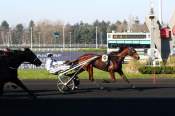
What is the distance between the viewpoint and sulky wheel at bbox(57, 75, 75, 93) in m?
23.9

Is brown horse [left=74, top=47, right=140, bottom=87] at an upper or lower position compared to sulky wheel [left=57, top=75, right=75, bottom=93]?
upper

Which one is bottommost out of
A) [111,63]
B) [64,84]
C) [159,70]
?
[159,70]

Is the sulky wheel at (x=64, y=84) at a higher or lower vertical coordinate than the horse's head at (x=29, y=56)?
lower

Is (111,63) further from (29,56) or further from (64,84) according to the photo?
(29,56)

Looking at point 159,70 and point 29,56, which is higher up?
point 29,56

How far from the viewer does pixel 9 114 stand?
14797 mm

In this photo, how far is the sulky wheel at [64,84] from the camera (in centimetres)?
2392

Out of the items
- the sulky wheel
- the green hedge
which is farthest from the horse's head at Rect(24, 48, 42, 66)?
the green hedge

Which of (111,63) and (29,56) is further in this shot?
(111,63)

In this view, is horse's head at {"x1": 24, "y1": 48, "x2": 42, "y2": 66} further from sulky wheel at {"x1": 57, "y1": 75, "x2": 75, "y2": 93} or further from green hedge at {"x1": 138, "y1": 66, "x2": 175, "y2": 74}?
green hedge at {"x1": 138, "y1": 66, "x2": 175, "y2": 74}

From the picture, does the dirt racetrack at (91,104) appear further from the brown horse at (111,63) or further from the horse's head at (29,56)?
the brown horse at (111,63)

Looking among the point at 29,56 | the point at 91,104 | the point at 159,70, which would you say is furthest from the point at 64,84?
the point at 159,70

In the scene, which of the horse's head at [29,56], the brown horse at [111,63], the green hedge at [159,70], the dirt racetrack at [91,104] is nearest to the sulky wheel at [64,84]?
the brown horse at [111,63]

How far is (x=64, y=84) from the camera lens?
78.4ft
